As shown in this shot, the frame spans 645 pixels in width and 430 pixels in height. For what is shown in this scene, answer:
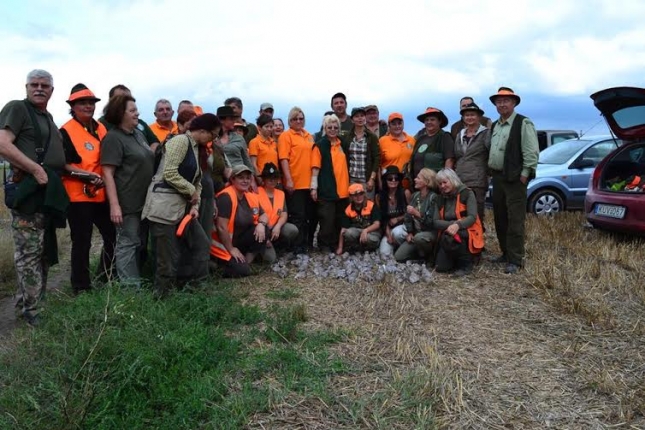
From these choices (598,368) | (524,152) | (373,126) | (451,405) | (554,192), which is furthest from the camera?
(554,192)

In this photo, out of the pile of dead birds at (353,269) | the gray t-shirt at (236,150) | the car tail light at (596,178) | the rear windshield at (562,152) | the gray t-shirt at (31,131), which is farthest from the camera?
the rear windshield at (562,152)

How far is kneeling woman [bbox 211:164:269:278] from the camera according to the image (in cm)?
597

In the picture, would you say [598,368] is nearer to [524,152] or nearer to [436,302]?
[436,302]

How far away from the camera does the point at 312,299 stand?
5129 mm

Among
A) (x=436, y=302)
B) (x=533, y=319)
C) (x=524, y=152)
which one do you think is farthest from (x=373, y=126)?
(x=533, y=319)

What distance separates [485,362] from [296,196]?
13.0 ft

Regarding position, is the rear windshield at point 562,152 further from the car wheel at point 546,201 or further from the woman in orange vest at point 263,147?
the woman in orange vest at point 263,147

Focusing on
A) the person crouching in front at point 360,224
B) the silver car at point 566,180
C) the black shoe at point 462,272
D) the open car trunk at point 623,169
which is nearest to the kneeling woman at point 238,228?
the person crouching in front at point 360,224

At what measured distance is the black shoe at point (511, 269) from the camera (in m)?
6.05

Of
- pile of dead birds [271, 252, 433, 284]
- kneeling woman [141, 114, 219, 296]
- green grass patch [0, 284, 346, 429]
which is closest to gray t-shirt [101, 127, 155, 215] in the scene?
kneeling woman [141, 114, 219, 296]

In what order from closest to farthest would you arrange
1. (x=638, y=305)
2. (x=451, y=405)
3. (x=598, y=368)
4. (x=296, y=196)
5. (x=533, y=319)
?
(x=451, y=405)
(x=598, y=368)
(x=533, y=319)
(x=638, y=305)
(x=296, y=196)

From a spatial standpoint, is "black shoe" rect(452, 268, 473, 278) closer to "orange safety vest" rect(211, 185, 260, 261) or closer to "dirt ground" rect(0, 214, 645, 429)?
"dirt ground" rect(0, 214, 645, 429)

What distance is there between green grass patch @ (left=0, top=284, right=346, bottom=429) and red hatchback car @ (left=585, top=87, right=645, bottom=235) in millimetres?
5084

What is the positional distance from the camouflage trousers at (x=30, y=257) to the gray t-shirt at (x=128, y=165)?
68 cm
